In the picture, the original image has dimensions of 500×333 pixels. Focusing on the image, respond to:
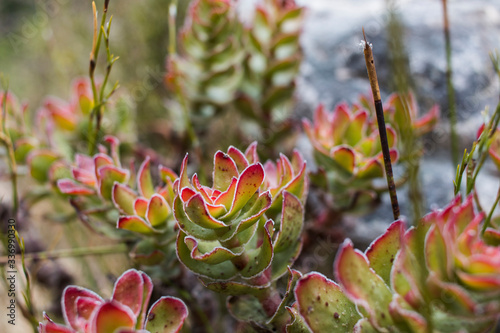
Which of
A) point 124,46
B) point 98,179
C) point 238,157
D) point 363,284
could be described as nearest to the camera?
point 363,284

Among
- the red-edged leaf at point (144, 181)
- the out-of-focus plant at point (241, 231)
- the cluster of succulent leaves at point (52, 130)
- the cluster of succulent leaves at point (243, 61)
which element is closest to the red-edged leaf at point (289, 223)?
the out-of-focus plant at point (241, 231)

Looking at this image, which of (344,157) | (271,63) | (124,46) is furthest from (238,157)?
(124,46)

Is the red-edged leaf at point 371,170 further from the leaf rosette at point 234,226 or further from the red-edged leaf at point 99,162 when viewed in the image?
the red-edged leaf at point 99,162

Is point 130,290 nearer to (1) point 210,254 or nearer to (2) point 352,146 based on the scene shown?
(1) point 210,254

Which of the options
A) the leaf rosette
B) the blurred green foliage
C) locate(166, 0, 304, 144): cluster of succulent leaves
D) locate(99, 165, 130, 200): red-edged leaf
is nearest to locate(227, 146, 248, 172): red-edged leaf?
the leaf rosette

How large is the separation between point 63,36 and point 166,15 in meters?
0.58

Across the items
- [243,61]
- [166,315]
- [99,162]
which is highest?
[243,61]

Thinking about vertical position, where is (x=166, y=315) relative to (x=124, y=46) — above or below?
below

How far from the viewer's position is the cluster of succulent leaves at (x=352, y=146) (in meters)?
0.76

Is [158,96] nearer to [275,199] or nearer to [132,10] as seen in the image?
[132,10]

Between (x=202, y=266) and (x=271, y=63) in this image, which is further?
(x=271, y=63)

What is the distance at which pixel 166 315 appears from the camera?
1.68 ft

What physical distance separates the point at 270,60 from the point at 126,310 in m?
0.77

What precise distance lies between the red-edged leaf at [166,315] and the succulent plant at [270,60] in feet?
2.06
